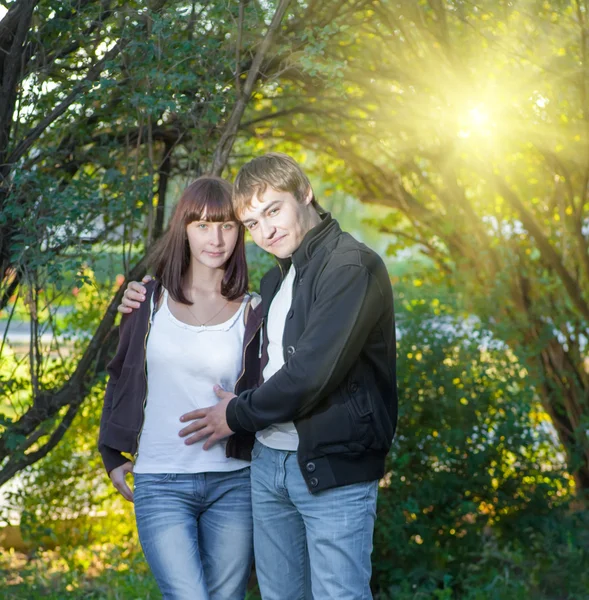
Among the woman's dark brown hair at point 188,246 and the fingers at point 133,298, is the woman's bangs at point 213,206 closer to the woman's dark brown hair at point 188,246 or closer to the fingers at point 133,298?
the woman's dark brown hair at point 188,246

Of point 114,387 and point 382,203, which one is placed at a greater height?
point 382,203

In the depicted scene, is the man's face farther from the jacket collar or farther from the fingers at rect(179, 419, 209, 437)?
the fingers at rect(179, 419, 209, 437)

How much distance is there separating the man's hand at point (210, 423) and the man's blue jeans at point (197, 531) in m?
0.13

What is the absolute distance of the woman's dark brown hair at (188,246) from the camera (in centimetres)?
256

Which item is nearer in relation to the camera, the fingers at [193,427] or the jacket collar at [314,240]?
the jacket collar at [314,240]

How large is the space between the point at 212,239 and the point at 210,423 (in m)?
A: 0.59

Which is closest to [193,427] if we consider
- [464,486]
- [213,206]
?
[213,206]

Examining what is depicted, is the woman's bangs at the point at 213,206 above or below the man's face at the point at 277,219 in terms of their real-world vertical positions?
above

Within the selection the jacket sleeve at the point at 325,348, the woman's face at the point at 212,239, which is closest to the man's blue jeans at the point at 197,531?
the jacket sleeve at the point at 325,348

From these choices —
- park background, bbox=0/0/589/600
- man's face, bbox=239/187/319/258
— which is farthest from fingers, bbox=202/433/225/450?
park background, bbox=0/0/589/600

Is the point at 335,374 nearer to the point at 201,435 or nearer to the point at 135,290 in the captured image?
the point at 201,435

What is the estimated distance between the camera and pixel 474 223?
5.68 m

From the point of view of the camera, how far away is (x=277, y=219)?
2.31 m

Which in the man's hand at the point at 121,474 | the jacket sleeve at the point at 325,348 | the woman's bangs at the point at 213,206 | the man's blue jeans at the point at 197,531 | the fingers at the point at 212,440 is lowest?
the man's blue jeans at the point at 197,531
